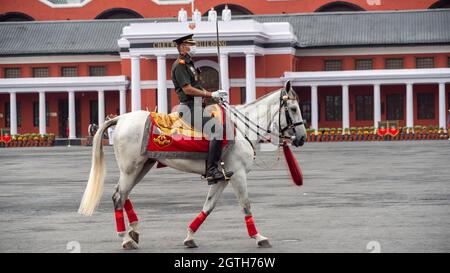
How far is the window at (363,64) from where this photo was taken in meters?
87.8

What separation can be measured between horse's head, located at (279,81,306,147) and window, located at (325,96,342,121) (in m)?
70.1

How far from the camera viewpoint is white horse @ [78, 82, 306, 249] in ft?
52.1

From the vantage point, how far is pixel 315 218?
19.5 metres

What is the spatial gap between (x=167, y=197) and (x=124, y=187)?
356 inches

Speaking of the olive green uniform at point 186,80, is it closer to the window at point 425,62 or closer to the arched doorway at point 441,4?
the window at point 425,62

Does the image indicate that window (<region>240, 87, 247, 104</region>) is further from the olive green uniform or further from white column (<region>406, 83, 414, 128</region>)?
the olive green uniform

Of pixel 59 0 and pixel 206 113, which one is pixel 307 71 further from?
pixel 206 113

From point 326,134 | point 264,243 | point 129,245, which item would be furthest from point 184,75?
point 326,134

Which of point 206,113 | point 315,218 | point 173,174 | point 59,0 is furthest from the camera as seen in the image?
point 59,0

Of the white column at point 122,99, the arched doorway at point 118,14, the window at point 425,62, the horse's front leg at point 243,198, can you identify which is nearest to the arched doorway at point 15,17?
the arched doorway at point 118,14

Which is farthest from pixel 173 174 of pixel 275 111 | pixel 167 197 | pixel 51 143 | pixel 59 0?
pixel 59 0

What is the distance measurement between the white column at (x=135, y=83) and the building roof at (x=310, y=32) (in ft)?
20.4

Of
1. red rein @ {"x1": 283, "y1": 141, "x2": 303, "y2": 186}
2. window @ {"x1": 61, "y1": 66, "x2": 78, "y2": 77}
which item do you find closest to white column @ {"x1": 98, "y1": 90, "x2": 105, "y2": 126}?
window @ {"x1": 61, "y1": 66, "x2": 78, "y2": 77}

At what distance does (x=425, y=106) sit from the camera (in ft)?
280
